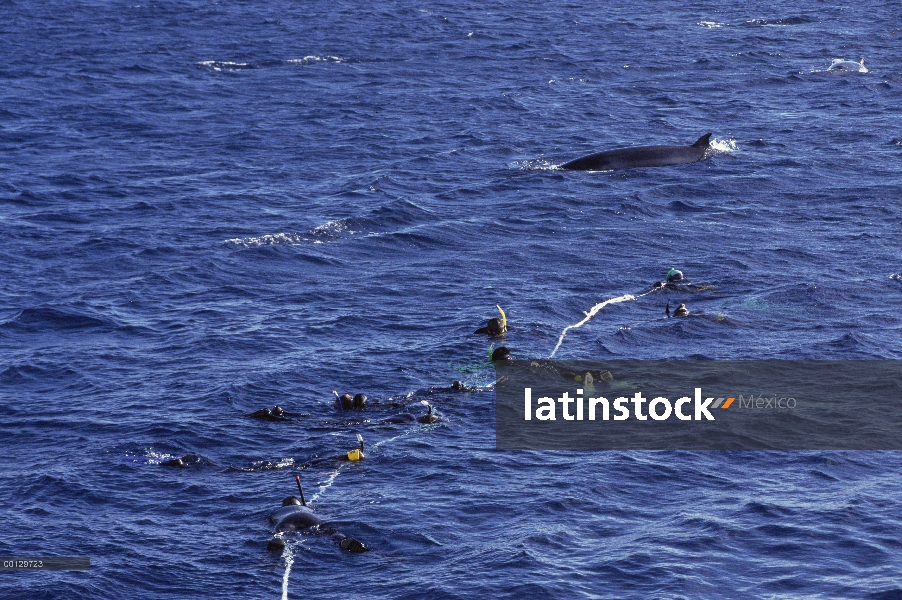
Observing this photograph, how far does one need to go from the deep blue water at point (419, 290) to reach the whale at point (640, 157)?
0.87 meters

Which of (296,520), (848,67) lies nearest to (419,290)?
(296,520)

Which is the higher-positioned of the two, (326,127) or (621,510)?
(326,127)

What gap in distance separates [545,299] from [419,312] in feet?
13.9

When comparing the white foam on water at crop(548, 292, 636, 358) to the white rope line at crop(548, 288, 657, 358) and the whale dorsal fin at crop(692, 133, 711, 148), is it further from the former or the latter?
the whale dorsal fin at crop(692, 133, 711, 148)

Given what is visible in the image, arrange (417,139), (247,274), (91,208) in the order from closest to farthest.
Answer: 1. (247,274)
2. (91,208)
3. (417,139)

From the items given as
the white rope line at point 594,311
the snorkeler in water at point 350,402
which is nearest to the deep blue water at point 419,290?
the white rope line at point 594,311

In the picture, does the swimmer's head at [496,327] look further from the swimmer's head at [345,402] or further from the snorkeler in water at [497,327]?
the swimmer's head at [345,402]

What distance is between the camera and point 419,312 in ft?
146

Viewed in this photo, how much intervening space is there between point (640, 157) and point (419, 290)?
19.4 meters

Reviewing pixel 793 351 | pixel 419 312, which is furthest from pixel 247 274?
pixel 793 351

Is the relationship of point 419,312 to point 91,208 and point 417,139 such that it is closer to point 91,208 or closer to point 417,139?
point 91,208

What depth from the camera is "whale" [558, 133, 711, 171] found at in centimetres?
6222

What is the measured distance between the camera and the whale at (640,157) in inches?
2450

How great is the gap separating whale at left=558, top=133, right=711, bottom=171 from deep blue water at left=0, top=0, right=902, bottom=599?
0.87 meters
